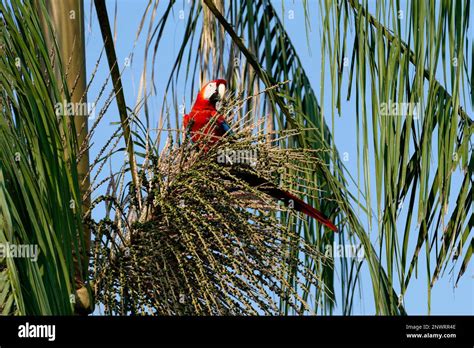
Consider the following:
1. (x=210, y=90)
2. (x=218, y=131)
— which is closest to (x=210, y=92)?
(x=210, y=90)

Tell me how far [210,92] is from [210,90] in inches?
1.0

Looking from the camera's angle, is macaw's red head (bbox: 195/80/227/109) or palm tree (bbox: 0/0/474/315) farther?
macaw's red head (bbox: 195/80/227/109)

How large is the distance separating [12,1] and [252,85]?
133cm

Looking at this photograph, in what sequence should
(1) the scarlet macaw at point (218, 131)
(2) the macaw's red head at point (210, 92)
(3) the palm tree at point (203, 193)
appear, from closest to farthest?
(3) the palm tree at point (203, 193) < (1) the scarlet macaw at point (218, 131) < (2) the macaw's red head at point (210, 92)

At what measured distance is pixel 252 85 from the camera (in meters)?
2.61

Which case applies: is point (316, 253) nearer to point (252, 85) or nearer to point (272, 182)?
point (272, 182)

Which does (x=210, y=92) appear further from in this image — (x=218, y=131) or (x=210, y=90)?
(x=218, y=131)

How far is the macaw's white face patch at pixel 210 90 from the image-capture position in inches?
106

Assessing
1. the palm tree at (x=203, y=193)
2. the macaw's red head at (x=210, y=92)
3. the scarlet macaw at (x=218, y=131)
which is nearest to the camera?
the palm tree at (x=203, y=193)

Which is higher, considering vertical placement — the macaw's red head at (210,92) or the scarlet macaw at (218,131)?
the macaw's red head at (210,92)

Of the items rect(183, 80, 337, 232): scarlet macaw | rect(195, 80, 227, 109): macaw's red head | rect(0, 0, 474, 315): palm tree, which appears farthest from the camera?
rect(195, 80, 227, 109): macaw's red head

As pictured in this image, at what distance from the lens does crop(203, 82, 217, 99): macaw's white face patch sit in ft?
8.81

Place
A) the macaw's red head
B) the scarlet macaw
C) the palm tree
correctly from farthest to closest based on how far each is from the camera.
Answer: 1. the macaw's red head
2. the scarlet macaw
3. the palm tree

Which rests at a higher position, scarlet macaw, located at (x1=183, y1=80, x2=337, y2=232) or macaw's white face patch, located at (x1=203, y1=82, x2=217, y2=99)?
Answer: macaw's white face patch, located at (x1=203, y1=82, x2=217, y2=99)
